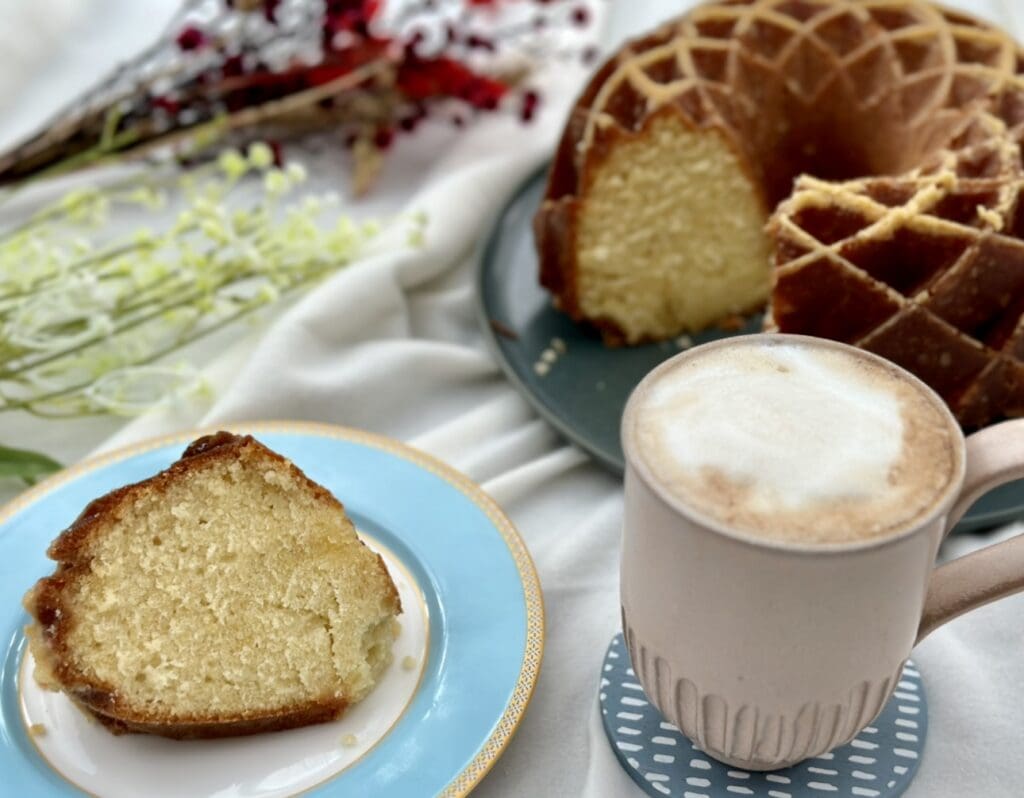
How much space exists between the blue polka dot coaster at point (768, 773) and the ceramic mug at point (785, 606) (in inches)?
1.9

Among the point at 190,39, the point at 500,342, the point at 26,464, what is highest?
the point at 190,39

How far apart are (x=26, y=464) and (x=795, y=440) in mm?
1062

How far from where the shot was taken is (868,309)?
4.92 feet

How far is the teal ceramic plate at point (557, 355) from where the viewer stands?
159cm

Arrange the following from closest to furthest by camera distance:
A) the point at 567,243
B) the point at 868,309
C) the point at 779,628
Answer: the point at 779,628 < the point at 868,309 < the point at 567,243

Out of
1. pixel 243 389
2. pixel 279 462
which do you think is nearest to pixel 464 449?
pixel 243 389

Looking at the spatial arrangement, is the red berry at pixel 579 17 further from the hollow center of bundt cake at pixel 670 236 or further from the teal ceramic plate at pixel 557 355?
the hollow center of bundt cake at pixel 670 236

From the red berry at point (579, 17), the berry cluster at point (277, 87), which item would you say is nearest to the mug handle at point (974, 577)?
the berry cluster at point (277, 87)

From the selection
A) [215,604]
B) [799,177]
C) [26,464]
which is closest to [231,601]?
[215,604]

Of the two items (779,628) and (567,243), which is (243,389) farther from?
(779,628)

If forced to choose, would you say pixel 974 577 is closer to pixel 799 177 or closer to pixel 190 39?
pixel 799 177

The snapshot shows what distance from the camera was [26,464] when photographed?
1547 mm

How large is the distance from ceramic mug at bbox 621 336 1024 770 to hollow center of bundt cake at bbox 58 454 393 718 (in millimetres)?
299

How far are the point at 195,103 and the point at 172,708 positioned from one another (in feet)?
4.81
